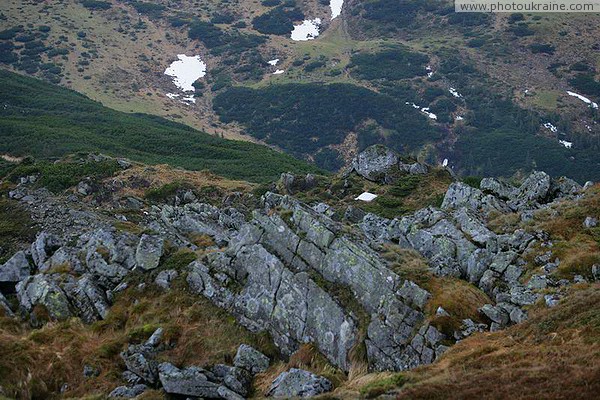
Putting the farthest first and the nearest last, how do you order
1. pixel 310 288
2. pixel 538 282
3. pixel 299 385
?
pixel 310 288, pixel 538 282, pixel 299 385

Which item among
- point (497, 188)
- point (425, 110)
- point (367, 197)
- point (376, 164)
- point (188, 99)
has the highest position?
point (497, 188)

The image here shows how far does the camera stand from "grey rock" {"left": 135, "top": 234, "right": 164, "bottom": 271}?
2348 centimetres

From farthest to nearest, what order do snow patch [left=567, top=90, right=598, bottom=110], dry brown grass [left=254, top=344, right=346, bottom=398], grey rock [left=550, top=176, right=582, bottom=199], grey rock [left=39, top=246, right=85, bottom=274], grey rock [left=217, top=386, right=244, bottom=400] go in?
snow patch [left=567, top=90, right=598, bottom=110]
grey rock [left=550, top=176, right=582, bottom=199]
grey rock [left=39, top=246, right=85, bottom=274]
dry brown grass [left=254, top=344, right=346, bottom=398]
grey rock [left=217, top=386, right=244, bottom=400]

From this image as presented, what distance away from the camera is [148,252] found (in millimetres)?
23812

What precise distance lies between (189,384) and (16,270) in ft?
41.9

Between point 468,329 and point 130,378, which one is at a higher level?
point 468,329

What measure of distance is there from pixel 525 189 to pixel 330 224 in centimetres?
1623

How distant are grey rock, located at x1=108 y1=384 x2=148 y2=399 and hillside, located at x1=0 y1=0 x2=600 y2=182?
408 ft

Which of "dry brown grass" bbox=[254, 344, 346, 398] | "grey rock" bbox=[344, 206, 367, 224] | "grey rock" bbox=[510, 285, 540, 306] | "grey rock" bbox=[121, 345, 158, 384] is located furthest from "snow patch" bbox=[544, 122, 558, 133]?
"grey rock" bbox=[121, 345, 158, 384]

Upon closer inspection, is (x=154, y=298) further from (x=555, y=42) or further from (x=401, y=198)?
(x=555, y=42)

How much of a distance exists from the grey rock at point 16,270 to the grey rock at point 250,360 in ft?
38.6

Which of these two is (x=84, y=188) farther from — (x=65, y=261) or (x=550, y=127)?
(x=550, y=127)

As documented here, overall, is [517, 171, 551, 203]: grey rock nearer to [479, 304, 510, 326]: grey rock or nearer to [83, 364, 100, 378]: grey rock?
[479, 304, 510, 326]: grey rock

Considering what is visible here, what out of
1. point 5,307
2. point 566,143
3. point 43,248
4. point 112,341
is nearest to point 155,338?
point 112,341
